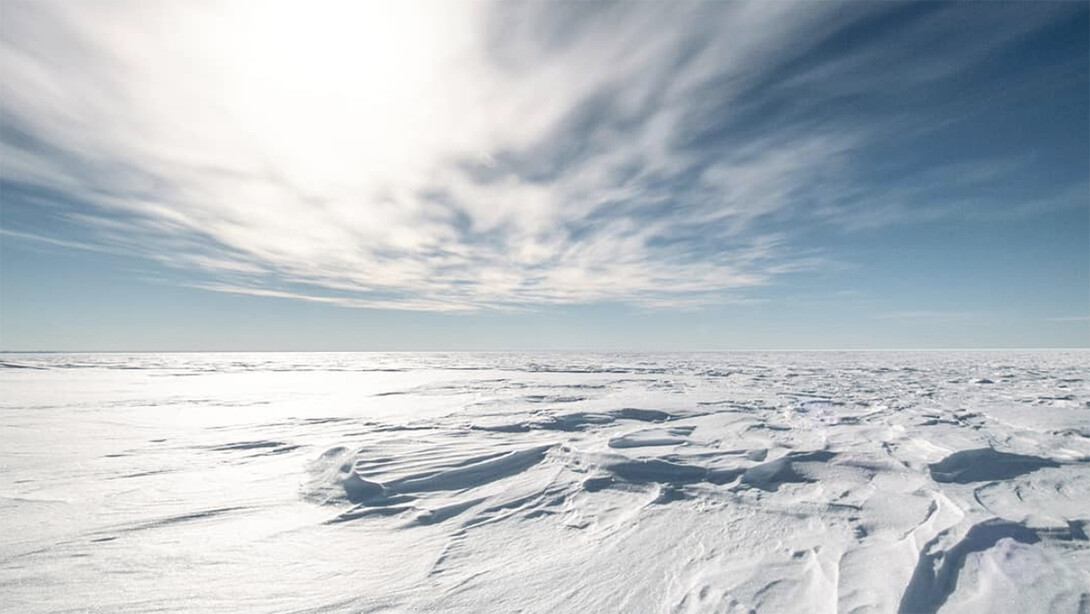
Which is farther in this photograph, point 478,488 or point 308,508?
point 478,488

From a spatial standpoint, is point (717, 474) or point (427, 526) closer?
point (427, 526)

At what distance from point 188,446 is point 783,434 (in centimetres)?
775

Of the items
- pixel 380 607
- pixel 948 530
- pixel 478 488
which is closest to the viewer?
pixel 380 607

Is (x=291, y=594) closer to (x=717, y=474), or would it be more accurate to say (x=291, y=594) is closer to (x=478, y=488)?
(x=478, y=488)

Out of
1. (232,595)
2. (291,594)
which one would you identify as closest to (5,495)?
(232,595)

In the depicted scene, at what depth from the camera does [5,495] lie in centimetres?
382

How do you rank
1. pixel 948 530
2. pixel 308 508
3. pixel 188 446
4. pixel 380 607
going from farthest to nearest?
pixel 188 446, pixel 308 508, pixel 948 530, pixel 380 607

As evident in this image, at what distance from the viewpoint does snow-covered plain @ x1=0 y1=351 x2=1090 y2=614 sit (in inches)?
94.7

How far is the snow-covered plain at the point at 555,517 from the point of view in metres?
2.41

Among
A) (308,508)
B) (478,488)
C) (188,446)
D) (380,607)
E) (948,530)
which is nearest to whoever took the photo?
(380,607)

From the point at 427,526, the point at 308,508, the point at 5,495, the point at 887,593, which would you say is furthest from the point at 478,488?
the point at 5,495

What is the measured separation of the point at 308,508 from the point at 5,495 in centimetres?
268

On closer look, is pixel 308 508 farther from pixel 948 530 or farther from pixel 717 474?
pixel 948 530

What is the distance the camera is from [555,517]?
3500 millimetres
